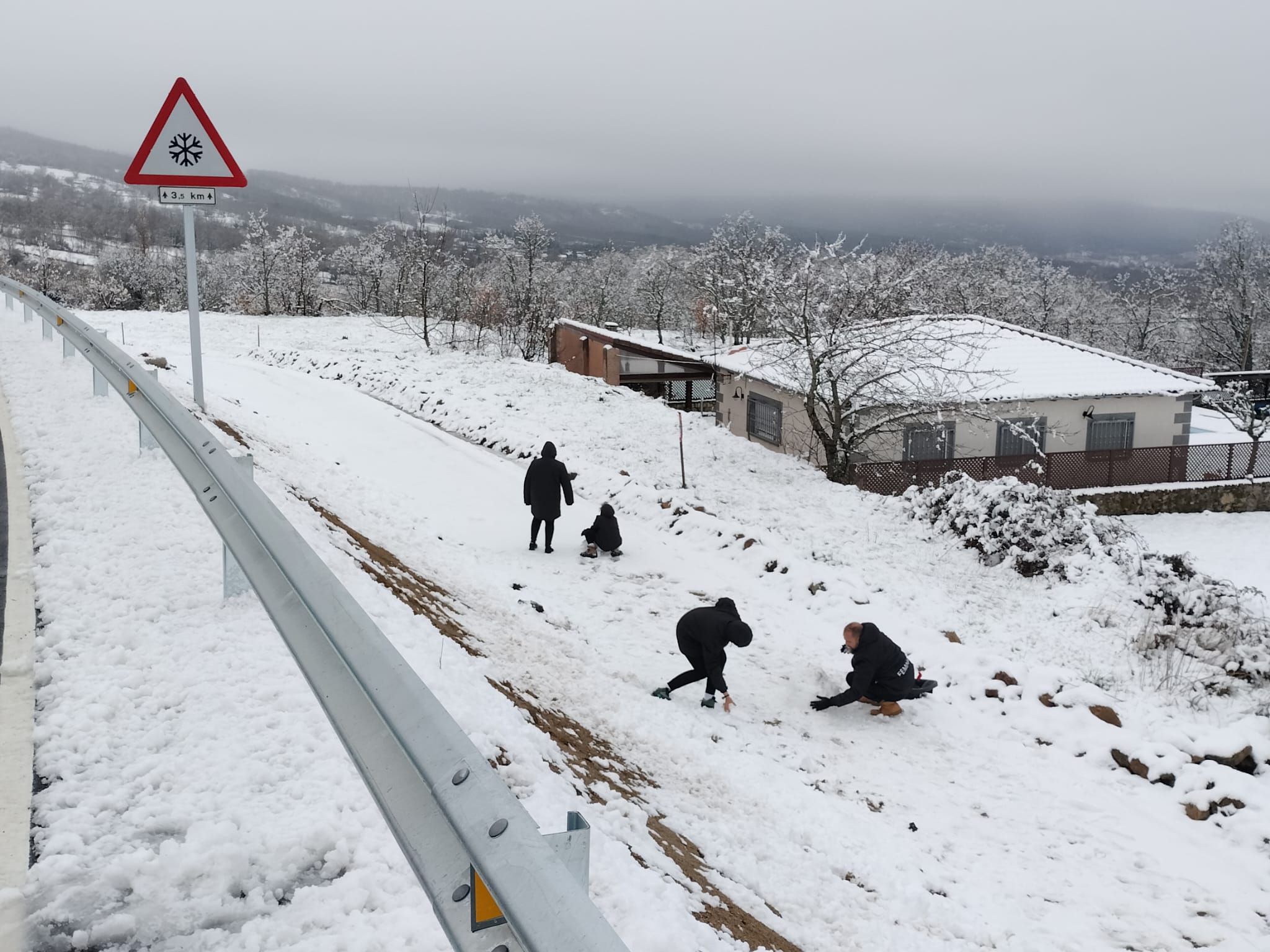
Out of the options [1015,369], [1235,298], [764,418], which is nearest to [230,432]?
[764,418]

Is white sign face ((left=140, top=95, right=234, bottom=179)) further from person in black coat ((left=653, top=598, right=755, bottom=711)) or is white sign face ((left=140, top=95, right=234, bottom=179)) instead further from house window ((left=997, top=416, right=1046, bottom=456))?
house window ((left=997, top=416, right=1046, bottom=456))

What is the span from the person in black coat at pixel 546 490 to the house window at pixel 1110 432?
1931cm

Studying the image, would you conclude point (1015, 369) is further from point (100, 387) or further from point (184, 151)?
point (100, 387)

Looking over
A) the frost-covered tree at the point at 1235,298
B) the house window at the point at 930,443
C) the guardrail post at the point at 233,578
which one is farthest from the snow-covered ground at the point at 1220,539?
the frost-covered tree at the point at 1235,298

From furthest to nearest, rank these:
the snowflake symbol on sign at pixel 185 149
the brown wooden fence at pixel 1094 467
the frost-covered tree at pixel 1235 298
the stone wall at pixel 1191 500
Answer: the frost-covered tree at pixel 1235 298, the stone wall at pixel 1191 500, the brown wooden fence at pixel 1094 467, the snowflake symbol on sign at pixel 185 149

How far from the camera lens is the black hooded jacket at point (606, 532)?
40.5 feet

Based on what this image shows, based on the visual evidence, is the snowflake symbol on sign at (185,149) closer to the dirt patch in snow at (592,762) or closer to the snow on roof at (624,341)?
the dirt patch in snow at (592,762)

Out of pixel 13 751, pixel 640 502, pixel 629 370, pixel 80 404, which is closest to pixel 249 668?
pixel 13 751

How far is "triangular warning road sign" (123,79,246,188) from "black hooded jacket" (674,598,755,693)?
19.7 ft

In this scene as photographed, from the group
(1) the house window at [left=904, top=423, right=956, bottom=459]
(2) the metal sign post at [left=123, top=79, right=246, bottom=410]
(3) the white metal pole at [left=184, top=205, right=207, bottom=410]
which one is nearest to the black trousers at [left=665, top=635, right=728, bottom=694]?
(3) the white metal pole at [left=184, top=205, right=207, bottom=410]

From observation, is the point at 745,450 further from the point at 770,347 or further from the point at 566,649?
the point at 566,649

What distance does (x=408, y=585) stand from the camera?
8445mm

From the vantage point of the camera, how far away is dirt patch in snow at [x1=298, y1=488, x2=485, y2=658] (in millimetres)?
7266

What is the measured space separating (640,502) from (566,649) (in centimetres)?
682
